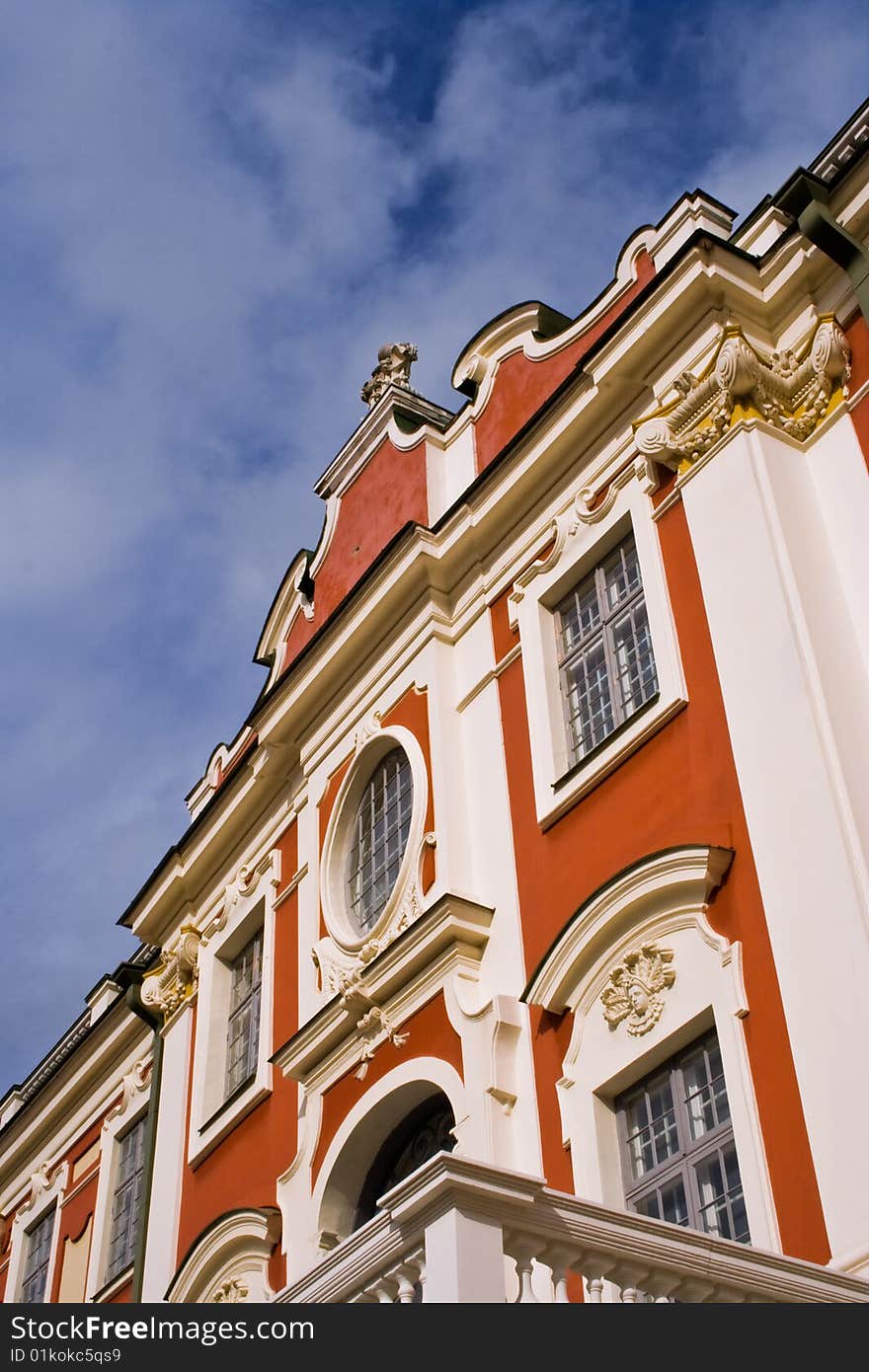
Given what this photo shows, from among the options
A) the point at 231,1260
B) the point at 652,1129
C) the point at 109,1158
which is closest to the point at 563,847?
the point at 652,1129

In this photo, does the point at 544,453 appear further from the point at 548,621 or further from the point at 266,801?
the point at 266,801

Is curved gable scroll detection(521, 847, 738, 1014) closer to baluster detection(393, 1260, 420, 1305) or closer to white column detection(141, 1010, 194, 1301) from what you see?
baluster detection(393, 1260, 420, 1305)

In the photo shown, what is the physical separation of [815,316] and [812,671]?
3178 millimetres

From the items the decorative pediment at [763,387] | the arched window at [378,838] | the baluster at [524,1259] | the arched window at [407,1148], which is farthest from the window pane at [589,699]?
the baluster at [524,1259]

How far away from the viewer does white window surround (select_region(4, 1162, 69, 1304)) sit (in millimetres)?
21766

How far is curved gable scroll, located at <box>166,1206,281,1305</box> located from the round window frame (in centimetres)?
237

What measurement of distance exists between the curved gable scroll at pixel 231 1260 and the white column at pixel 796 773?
6185 mm

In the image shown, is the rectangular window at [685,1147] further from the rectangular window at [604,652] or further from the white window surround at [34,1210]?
the white window surround at [34,1210]

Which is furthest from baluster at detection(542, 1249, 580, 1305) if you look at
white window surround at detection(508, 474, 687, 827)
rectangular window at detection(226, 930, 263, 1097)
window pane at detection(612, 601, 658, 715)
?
rectangular window at detection(226, 930, 263, 1097)

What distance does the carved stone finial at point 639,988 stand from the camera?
10727 millimetres

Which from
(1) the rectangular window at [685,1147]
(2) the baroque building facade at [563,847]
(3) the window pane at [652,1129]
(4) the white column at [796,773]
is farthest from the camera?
(3) the window pane at [652,1129]

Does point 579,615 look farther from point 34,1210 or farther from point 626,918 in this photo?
point 34,1210

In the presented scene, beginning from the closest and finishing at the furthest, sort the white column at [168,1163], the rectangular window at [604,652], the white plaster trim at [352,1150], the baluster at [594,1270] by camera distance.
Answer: the baluster at [594,1270], the rectangular window at [604,652], the white plaster trim at [352,1150], the white column at [168,1163]
